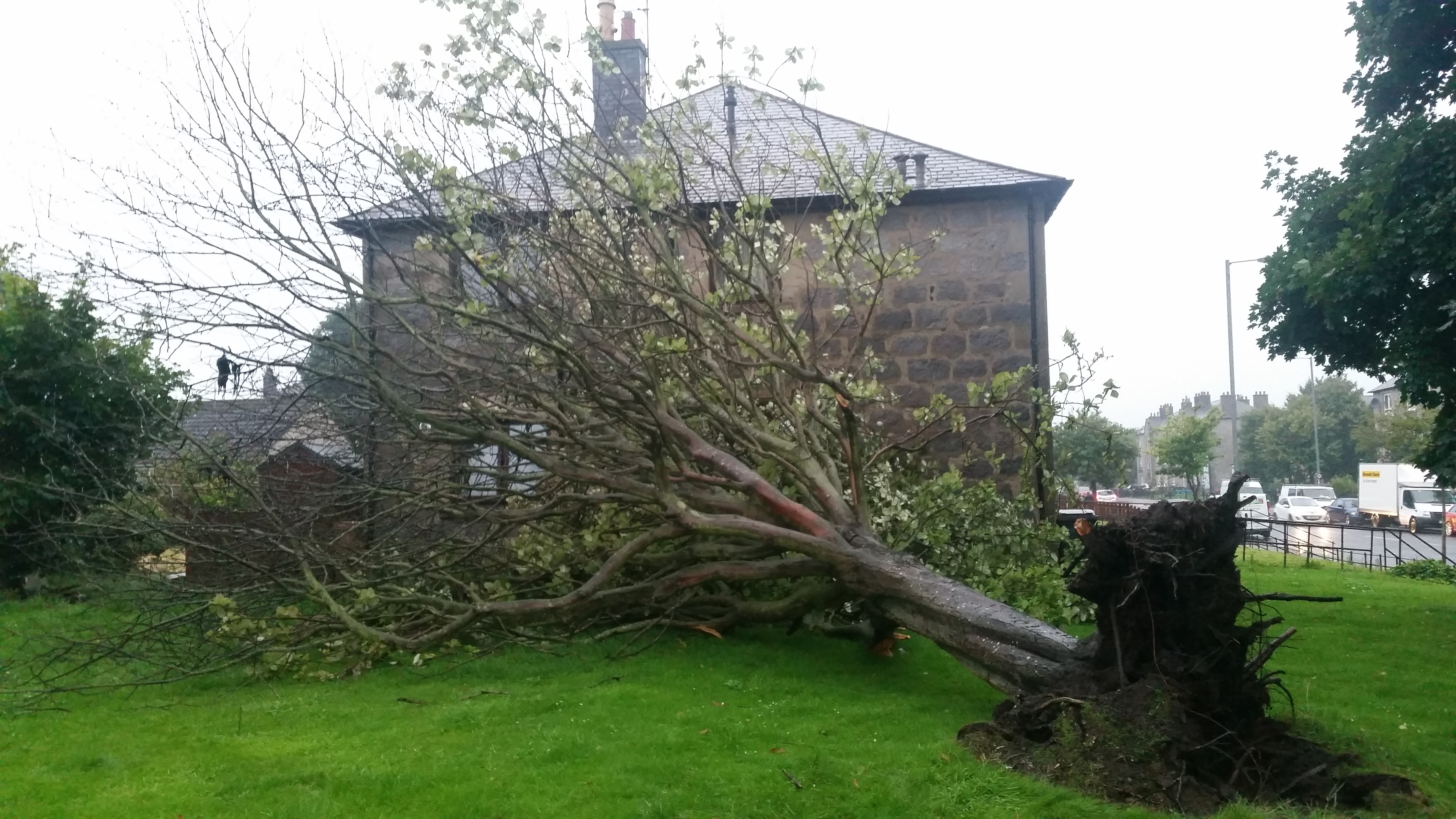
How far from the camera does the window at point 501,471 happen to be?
7.66 meters

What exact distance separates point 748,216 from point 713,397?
154cm

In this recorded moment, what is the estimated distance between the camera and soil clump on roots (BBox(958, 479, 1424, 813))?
4.54 meters

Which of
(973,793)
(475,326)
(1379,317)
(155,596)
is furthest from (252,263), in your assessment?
(1379,317)

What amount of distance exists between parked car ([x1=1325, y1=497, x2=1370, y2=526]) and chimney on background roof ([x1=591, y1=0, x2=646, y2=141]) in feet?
110

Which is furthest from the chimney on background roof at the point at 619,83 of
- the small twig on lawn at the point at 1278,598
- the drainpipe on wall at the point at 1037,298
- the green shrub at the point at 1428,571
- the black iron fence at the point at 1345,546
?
the green shrub at the point at 1428,571

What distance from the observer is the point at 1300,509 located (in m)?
39.2

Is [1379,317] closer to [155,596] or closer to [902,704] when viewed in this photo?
[902,704]

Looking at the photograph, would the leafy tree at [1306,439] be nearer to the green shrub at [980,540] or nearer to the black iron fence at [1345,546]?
the black iron fence at [1345,546]

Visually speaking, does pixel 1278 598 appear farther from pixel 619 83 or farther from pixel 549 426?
pixel 619 83

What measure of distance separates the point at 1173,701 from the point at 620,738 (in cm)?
266

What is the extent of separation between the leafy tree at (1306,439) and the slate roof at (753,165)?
45814mm

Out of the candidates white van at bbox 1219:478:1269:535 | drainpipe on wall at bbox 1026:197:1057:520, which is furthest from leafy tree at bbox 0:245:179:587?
white van at bbox 1219:478:1269:535

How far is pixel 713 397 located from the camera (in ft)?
26.5

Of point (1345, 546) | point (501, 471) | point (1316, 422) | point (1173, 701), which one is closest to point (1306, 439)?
point (1316, 422)
